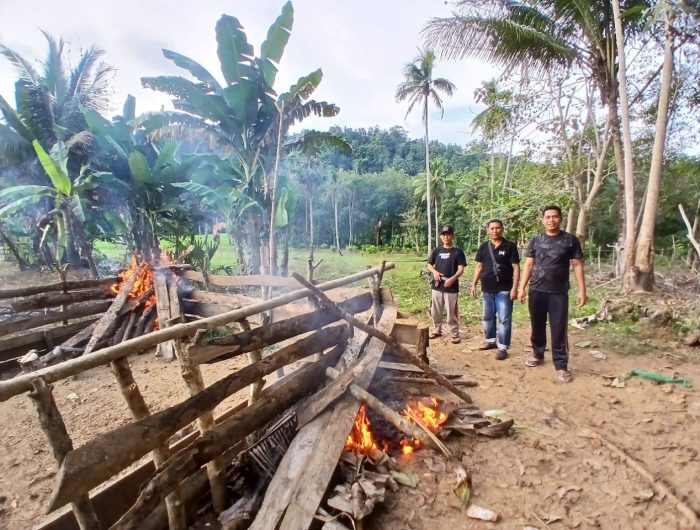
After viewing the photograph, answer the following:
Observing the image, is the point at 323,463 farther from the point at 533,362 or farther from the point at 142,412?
the point at 533,362

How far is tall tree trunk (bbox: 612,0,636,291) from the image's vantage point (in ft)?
23.2

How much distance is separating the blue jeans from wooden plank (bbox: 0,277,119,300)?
6535 millimetres

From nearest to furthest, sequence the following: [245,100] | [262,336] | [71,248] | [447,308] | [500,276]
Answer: [262,336]
[500,276]
[447,308]
[245,100]
[71,248]

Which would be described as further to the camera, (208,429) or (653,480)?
(653,480)

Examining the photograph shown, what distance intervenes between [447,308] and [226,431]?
4.55 meters

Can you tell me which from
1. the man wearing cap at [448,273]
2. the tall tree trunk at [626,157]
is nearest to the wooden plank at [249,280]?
the man wearing cap at [448,273]

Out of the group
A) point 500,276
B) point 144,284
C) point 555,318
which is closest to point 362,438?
point 555,318

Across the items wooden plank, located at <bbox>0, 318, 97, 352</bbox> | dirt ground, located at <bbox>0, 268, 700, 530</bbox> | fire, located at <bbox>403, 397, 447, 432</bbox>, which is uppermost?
wooden plank, located at <bbox>0, 318, 97, 352</bbox>

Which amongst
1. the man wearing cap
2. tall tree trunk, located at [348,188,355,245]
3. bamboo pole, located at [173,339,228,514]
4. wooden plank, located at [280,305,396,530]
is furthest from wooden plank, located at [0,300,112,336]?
tall tree trunk, located at [348,188,355,245]

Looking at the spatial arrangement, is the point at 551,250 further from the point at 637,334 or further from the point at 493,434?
the point at 637,334

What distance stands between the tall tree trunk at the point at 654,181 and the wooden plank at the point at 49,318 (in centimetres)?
1013

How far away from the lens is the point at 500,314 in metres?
5.36

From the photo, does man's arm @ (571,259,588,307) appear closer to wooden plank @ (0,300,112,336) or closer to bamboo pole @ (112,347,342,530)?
bamboo pole @ (112,347,342,530)

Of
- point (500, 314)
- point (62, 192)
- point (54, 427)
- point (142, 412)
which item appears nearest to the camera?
point (54, 427)
